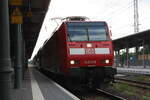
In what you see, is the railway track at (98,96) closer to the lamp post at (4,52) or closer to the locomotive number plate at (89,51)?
the locomotive number plate at (89,51)

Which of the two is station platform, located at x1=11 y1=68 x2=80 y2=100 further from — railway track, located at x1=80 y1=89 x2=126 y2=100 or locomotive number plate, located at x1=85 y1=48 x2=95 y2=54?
locomotive number plate, located at x1=85 y1=48 x2=95 y2=54

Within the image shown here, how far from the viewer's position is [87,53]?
14.3 metres

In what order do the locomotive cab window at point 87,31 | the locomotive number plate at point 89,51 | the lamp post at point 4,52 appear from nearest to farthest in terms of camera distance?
the lamp post at point 4,52 → the locomotive number plate at point 89,51 → the locomotive cab window at point 87,31

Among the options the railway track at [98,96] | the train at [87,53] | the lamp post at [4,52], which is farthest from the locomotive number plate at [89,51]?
the lamp post at [4,52]

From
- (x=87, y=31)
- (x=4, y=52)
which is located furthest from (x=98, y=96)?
(x=4, y=52)

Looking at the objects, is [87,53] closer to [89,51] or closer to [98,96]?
[89,51]

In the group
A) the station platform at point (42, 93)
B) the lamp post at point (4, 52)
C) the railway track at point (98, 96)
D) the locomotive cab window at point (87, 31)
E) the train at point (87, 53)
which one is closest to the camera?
the lamp post at point (4, 52)

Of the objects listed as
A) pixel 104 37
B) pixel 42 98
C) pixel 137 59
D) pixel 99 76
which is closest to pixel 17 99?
pixel 42 98

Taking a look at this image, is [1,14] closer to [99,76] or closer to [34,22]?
[99,76]

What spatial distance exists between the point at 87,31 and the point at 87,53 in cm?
120

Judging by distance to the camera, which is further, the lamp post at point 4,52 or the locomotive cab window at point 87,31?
the locomotive cab window at point 87,31

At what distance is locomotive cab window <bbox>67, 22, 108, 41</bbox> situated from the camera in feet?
48.4

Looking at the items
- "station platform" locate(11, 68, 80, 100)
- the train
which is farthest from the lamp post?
the train

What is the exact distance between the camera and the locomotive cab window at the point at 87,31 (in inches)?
581
